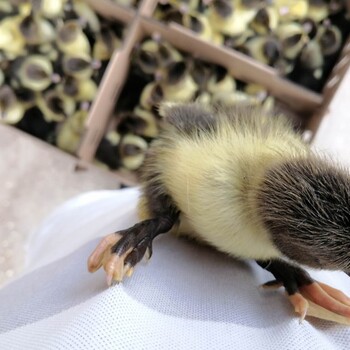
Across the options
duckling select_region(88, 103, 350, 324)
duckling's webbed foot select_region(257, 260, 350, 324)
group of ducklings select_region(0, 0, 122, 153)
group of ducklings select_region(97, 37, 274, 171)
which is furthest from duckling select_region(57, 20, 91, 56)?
duckling's webbed foot select_region(257, 260, 350, 324)

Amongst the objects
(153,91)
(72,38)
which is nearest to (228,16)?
(153,91)

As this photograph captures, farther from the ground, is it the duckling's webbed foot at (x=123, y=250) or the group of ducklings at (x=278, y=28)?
the group of ducklings at (x=278, y=28)

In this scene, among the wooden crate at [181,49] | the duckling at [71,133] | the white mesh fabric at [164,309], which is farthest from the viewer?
the duckling at [71,133]

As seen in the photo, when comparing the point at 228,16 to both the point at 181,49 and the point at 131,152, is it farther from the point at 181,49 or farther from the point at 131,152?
the point at 131,152

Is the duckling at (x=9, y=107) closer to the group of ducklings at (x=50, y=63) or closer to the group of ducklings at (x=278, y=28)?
the group of ducklings at (x=50, y=63)

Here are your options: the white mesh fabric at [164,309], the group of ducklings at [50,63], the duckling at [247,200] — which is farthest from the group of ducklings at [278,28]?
the white mesh fabric at [164,309]

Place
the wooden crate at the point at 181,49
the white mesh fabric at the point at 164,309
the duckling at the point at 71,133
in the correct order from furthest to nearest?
1. the duckling at the point at 71,133
2. the wooden crate at the point at 181,49
3. the white mesh fabric at the point at 164,309
